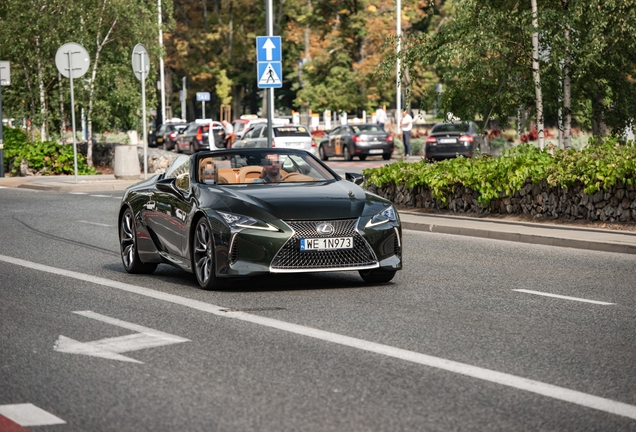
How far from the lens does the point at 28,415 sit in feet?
20.2

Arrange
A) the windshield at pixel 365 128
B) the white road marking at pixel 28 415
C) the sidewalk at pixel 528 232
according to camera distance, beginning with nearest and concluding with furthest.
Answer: the white road marking at pixel 28 415
the sidewalk at pixel 528 232
the windshield at pixel 365 128

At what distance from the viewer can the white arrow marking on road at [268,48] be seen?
25.0m

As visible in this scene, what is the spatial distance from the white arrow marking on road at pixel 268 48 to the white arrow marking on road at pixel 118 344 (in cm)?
1666

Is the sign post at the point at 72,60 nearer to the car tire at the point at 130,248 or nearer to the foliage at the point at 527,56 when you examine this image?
the foliage at the point at 527,56

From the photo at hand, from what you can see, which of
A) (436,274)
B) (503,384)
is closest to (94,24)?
(436,274)

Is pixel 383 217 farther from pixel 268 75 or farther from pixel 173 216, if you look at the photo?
pixel 268 75

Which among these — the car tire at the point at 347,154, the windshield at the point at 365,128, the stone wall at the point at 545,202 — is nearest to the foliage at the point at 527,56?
the stone wall at the point at 545,202

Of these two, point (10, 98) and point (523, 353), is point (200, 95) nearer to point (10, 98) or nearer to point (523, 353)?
point (10, 98)

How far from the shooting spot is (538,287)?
11.4m

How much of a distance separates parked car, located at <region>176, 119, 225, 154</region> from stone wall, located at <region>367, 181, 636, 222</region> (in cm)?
3929

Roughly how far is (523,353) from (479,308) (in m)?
2.17

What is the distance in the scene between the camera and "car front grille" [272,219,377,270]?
1062cm

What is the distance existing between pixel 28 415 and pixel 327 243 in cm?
483

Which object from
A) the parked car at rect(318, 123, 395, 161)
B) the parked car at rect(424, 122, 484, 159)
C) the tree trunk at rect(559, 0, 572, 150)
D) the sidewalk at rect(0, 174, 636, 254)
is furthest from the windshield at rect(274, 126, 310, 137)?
the sidewalk at rect(0, 174, 636, 254)
